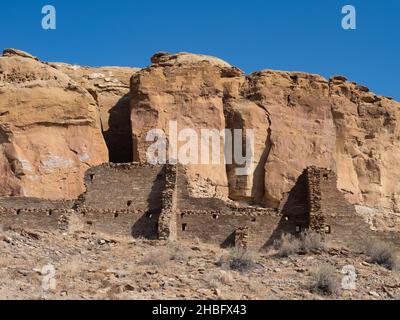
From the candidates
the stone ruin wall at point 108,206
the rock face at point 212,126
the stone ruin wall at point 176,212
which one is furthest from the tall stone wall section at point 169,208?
the rock face at point 212,126

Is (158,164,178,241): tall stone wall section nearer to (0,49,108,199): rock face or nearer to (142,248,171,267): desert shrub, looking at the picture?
(142,248,171,267): desert shrub

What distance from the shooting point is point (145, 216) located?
26578 millimetres

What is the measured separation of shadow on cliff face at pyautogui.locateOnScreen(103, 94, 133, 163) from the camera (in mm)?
36094

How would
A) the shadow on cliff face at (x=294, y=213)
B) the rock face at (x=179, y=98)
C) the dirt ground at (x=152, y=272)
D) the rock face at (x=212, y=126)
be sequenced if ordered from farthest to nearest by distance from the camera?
the rock face at (x=179, y=98) → the rock face at (x=212, y=126) → the shadow on cliff face at (x=294, y=213) → the dirt ground at (x=152, y=272)

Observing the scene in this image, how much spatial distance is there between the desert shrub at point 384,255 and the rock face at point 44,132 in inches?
532

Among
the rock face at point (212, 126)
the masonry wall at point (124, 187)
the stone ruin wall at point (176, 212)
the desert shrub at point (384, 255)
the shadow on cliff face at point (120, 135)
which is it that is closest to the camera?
the desert shrub at point (384, 255)

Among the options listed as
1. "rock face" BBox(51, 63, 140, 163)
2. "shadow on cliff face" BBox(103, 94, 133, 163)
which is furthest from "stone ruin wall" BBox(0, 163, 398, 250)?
"rock face" BBox(51, 63, 140, 163)

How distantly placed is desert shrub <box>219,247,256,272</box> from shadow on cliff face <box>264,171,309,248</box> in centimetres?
427

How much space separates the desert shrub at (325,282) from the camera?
1939cm

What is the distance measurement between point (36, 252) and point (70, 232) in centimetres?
420

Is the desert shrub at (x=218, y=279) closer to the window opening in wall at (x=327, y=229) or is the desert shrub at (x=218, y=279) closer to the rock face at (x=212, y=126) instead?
the window opening in wall at (x=327, y=229)
